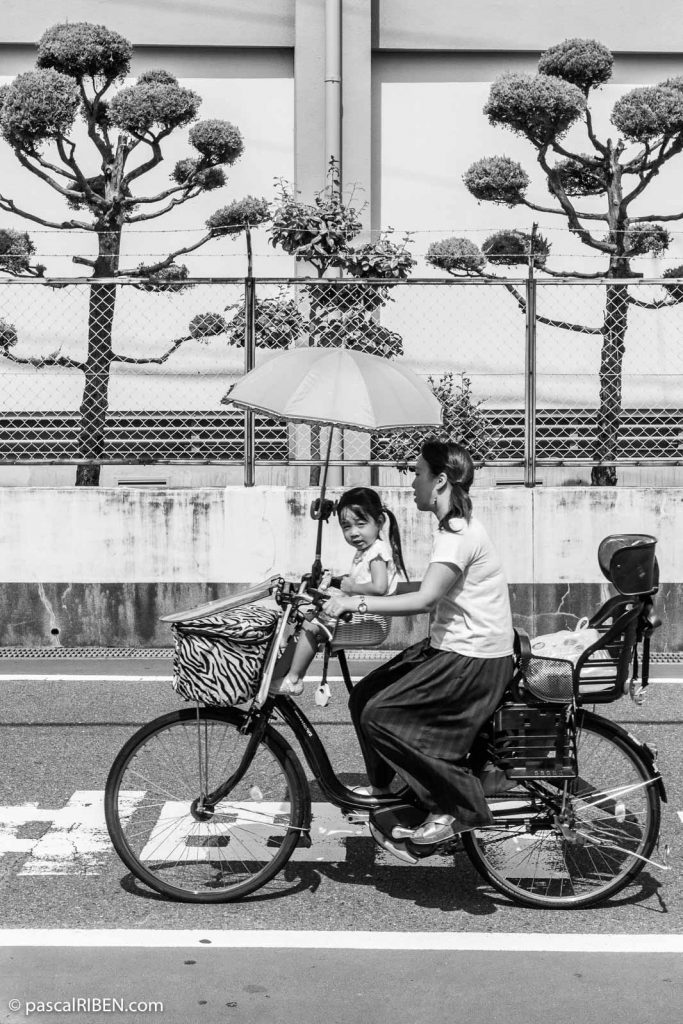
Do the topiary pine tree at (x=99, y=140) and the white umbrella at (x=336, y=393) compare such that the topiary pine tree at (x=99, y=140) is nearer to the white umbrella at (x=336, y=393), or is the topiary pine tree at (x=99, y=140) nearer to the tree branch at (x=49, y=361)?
the tree branch at (x=49, y=361)

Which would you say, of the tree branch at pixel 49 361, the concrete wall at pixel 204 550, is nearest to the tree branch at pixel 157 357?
→ the tree branch at pixel 49 361

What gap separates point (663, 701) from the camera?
24.5 ft

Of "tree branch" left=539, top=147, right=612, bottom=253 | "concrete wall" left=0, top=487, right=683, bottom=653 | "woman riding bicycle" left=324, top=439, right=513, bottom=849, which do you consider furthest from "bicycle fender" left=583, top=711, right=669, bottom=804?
"tree branch" left=539, top=147, right=612, bottom=253

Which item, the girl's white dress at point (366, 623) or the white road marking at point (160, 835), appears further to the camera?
the girl's white dress at point (366, 623)

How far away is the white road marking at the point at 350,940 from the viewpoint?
13.4 ft

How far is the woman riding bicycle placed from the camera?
4219 millimetres

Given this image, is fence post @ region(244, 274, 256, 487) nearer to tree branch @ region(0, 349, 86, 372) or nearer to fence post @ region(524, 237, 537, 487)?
tree branch @ region(0, 349, 86, 372)

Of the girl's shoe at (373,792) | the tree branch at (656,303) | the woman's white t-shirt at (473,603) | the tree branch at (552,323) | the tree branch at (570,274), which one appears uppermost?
the tree branch at (570,274)

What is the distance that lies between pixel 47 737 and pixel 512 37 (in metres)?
11.7

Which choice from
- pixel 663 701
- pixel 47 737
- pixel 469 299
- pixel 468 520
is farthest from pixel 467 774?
pixel 469 299

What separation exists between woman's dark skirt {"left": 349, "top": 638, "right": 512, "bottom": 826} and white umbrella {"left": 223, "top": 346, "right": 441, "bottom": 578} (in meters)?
0.88

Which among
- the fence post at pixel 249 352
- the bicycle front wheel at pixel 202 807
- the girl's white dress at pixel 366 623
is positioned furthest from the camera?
the fence post at pixel 249 352

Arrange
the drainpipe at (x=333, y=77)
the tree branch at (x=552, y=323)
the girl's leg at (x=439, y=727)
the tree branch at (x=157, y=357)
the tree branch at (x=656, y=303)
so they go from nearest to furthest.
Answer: the girl's leg at (x=439, y=727) < the tree branch at (x=552, y=323) < the tree branch at (x=656, y=303) < the tree branch at (x=157, y=357) < the drainpipe at (x=333, y=77)

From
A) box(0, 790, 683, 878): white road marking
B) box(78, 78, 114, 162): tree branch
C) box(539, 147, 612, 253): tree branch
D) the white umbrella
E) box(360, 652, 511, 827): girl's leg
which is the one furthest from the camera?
box(539, 147, 612, 253): tree branch
